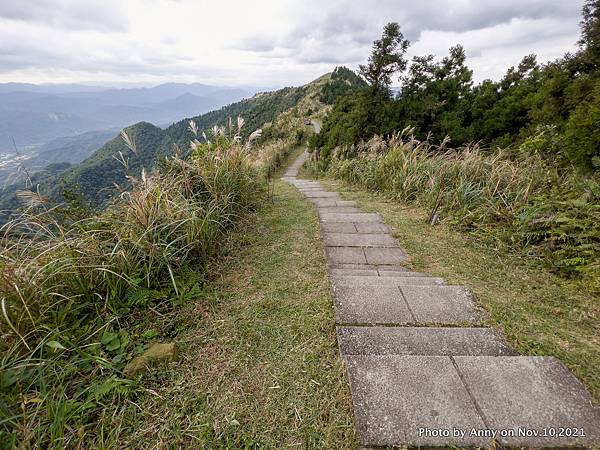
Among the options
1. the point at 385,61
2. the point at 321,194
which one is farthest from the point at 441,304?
the point at 385,61

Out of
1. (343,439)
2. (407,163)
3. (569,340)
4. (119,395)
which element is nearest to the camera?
(343,439)

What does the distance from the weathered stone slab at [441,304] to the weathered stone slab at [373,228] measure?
1273mm

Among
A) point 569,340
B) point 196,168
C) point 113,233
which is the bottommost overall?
point 569,340

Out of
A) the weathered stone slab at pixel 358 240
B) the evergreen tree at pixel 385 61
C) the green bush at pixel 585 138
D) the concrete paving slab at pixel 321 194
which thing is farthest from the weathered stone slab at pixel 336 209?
the evergreen tree at pixel 385 61

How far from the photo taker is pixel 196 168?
306 cm

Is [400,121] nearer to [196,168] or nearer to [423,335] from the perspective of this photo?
[196,168]

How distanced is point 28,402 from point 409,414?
1.51 m

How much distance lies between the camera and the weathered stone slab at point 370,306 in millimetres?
1708

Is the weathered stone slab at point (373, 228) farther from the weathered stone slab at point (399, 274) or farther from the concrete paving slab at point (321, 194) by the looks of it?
the concrete paving slab at point (321, 194)

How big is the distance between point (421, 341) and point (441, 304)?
429 mm

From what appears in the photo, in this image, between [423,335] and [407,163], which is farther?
[407,163]

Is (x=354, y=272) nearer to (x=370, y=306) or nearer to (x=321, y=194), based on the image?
(x=370, y=306)

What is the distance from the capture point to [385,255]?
272 cm

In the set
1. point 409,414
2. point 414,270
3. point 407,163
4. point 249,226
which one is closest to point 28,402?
point 409,414
